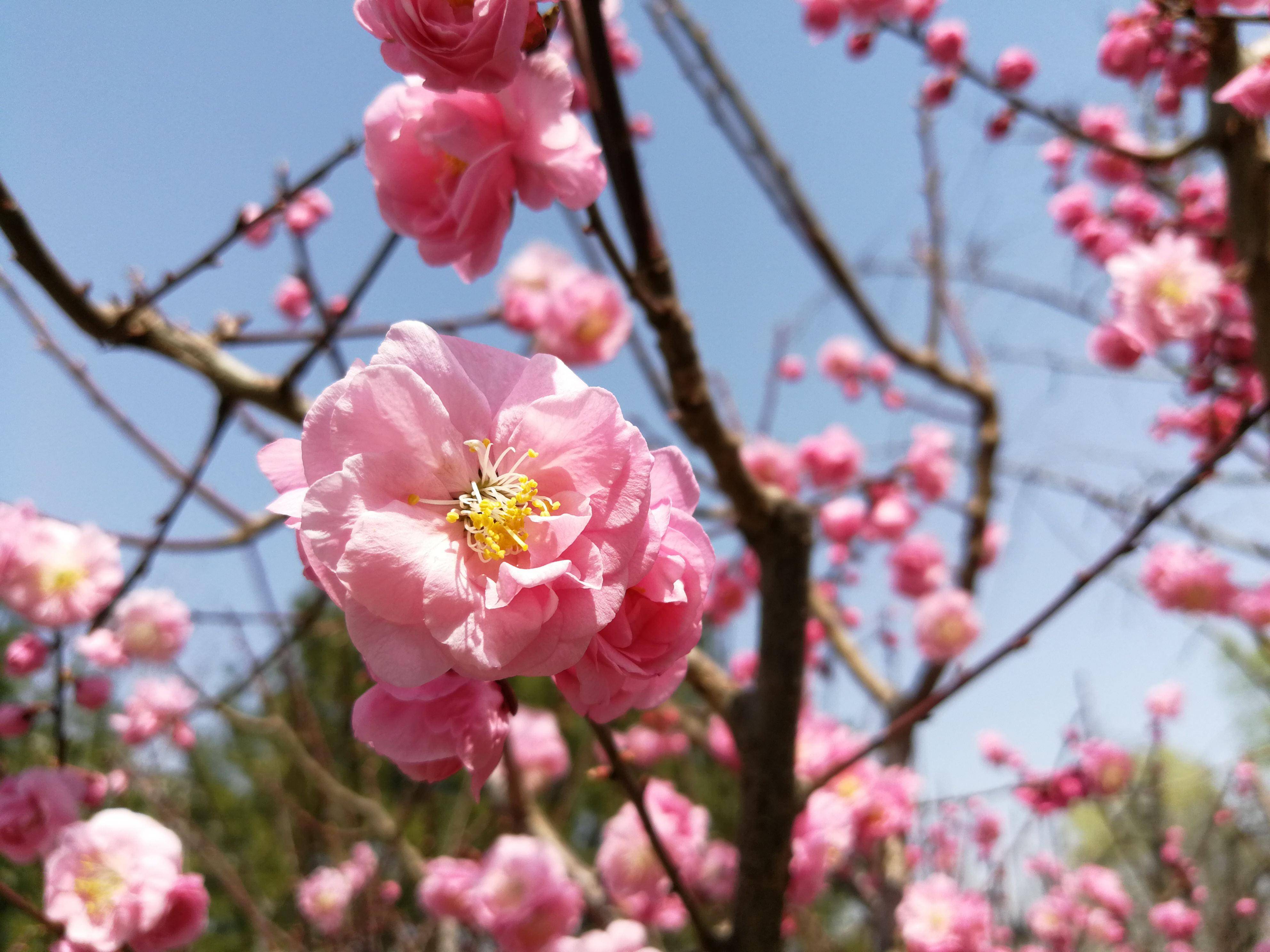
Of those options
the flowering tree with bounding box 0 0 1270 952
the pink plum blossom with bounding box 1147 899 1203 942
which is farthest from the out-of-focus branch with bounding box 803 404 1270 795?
the pink plum blossom with bounding box 1147 899 1203 942

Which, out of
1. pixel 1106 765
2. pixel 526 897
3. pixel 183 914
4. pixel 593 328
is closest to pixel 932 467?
pixel 1106 765

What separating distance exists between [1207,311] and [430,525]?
2.00 metres

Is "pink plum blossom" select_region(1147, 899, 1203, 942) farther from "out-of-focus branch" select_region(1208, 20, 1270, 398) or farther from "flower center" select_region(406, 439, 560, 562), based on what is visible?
"flower center" select_region(406, 439, 560, 562)

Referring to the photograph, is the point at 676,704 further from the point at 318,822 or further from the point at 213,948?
the point at 213,948

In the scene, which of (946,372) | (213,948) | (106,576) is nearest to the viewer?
(106,576)

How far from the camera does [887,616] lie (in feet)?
13.0

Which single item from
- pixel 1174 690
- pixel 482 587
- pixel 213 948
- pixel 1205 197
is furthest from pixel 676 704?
pixel 213 948

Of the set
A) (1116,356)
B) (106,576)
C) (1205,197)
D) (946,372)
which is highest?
(1205,197)

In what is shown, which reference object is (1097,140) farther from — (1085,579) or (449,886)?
(449,886)

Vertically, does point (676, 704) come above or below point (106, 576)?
above

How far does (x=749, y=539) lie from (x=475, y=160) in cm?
83

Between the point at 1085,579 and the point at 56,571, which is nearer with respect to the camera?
the point at 1085,579

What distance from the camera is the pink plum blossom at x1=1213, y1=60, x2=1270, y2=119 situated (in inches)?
38.5

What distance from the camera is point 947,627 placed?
279cm
